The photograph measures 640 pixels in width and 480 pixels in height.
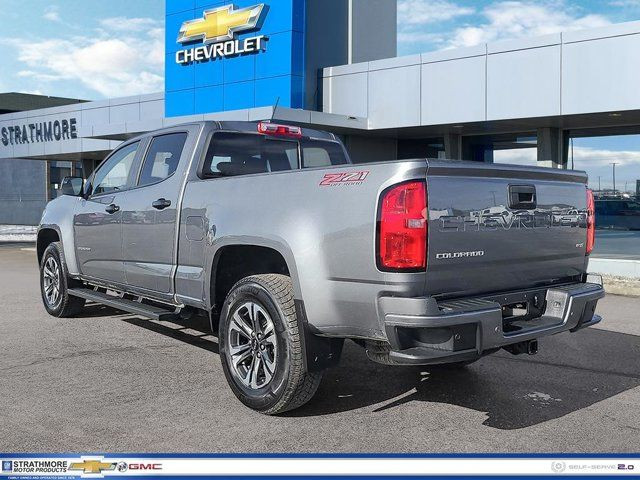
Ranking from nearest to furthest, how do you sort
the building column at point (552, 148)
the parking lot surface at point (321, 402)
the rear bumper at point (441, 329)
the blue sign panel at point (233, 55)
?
the rear bumper at point (441, 329)
the parking lot surface at point (321, 402)
the building column at point (552, 148)
the blue sign panel at point (233, 55)

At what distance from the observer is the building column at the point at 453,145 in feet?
61.9

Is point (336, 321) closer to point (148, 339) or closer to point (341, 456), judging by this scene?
point (341, 456)

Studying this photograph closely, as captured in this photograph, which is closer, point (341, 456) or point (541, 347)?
point (341, 456)

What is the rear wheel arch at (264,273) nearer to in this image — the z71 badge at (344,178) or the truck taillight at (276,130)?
the z71 badge at (344,178)

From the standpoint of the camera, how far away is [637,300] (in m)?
10.5

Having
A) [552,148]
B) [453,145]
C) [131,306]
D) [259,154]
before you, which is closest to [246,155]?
[259,154]

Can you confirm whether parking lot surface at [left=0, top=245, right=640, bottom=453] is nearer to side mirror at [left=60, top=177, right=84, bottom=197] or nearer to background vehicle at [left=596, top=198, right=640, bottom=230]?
side mirror at [left=60, top=177, right=84, bottom=197]

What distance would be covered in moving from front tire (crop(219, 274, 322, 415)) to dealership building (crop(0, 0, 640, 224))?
36.6ft

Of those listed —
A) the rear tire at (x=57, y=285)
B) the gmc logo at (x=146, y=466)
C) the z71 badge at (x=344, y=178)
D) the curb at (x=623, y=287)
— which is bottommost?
the gmc logo at (x=146, y=466)

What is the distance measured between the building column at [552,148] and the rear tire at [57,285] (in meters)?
12.3

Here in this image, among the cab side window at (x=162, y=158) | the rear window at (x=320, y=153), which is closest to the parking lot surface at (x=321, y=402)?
the cab side window at (x=162, y=158)

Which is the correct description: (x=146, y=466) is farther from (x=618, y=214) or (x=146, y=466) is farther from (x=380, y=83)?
(x=380, y=83)

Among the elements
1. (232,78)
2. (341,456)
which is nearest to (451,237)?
(341,456)

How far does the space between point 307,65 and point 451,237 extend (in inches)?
640
